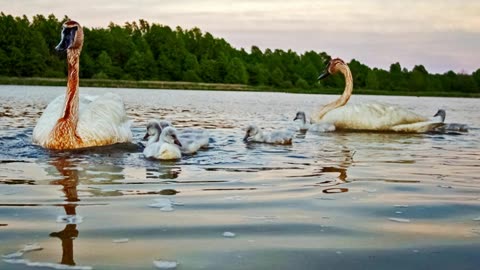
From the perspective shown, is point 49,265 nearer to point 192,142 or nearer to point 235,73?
point 192,142

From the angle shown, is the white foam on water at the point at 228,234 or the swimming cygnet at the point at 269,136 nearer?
the white foam on water at the point at 228,234

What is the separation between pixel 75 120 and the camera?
920cm

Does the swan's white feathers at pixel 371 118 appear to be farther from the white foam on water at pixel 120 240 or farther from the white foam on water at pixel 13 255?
the white foam on water at pixel 13 255

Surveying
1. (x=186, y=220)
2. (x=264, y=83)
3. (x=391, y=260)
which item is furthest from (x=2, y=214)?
(x=264, y=83)

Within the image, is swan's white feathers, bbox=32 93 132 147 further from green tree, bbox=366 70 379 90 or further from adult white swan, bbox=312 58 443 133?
green tree, bbox=366 70 379 90

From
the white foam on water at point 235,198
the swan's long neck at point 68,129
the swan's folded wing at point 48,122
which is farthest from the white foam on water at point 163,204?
the swan's folded wing at point 48,122

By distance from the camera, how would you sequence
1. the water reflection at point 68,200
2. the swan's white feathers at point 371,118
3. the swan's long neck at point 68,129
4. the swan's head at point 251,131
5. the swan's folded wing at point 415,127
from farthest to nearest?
1. the swan's white feathers at point 371,118
2. the swan's folded wing at point 415,127
3. the swan's head at point 251,131
4. the swan's long neck at point 68,129
5. the water reflection at point 68,200

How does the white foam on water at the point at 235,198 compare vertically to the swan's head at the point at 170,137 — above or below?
below

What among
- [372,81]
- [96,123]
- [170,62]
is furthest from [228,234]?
[372,81]

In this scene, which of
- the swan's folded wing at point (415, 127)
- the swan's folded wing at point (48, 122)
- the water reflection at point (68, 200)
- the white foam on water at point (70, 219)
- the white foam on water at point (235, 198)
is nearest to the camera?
the water reflection at point (68, 200)

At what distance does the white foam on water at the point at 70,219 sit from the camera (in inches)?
178

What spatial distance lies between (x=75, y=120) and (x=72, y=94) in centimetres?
44

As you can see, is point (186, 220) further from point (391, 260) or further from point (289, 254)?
point (391, 260)

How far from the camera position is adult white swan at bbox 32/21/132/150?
898 cm
